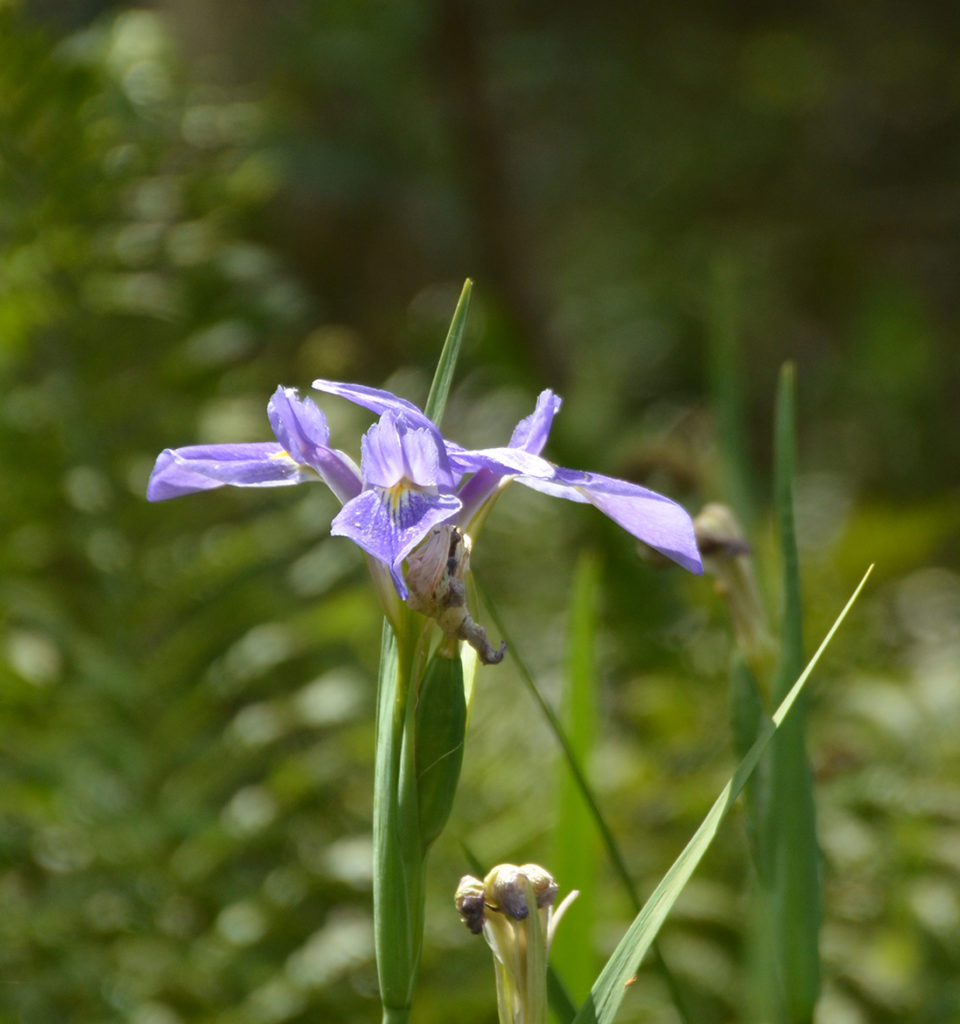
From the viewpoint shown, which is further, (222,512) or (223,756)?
(222,512)

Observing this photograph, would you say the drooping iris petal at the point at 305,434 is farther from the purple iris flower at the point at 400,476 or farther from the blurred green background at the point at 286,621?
the blurred green background at the point at 286,621

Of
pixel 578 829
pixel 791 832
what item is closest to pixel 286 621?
pixel 578 829

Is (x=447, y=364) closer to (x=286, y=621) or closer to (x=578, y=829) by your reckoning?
(x=578, y=829)

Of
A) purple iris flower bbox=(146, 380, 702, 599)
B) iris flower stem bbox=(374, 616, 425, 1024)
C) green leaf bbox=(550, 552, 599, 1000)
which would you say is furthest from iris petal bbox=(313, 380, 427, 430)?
green leaf bbox=(550, 552, 599, 1000)

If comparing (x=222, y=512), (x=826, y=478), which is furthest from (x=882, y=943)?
(x=826, y=478)

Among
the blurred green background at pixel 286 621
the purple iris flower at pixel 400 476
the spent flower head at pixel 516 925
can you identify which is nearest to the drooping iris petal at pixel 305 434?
the purple iris flower at pixel 400 476

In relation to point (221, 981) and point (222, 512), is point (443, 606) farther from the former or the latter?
point (222, 512)
